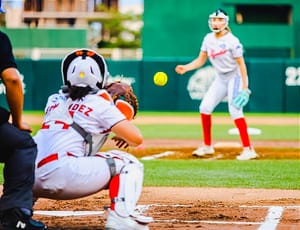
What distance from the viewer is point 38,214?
21.7ft

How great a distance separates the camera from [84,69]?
554 centimetres

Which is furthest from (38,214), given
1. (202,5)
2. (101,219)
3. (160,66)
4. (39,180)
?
(202,5)

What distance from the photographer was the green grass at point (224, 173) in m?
8.88

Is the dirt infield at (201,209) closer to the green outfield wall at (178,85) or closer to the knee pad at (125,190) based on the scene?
the knee pad at (125,190)

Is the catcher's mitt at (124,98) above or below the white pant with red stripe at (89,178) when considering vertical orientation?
above

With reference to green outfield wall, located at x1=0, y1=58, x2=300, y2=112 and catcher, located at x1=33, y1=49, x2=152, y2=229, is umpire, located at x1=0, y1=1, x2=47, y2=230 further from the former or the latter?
green outfield wall, located at x1=0, y1=58, x2=300, y2=112

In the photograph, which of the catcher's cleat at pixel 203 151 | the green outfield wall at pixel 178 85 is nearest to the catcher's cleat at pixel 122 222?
the catcher's cleat at pixel 203 151

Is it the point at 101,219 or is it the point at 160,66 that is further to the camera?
the point at 160,66

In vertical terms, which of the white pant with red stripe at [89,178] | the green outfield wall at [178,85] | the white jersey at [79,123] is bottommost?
the green outfield wall at [178,85]

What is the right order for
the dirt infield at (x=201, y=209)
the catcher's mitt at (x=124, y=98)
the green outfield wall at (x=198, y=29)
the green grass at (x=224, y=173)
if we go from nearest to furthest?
the catcher's mitt at (x=124, y=98) → the dirt infield at (x=201, y=209) → the green grass at (x=224, y=173) → the green outfield wall at (x=198, y=29)

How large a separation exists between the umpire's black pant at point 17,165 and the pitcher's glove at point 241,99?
6360 millimetres

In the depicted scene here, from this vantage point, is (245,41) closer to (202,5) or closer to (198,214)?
(202,5)

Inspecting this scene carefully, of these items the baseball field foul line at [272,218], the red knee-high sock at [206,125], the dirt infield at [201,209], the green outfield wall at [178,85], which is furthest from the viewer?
the green outfield wall at [178,85]

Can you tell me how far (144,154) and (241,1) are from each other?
854 inches
